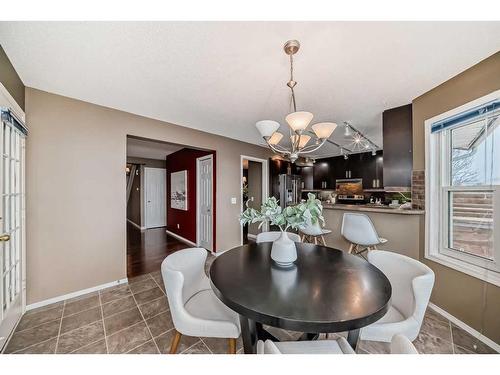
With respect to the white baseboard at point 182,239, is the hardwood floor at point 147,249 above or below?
below

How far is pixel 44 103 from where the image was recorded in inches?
81.2

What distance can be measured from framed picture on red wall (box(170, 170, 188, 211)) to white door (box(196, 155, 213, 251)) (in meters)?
0.65

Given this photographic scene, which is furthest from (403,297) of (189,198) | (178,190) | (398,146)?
(178,190)

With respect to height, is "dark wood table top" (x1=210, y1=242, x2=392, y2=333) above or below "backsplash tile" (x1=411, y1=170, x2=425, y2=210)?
below

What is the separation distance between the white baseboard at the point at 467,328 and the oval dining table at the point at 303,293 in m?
1.29

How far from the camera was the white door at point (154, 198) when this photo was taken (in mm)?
6168

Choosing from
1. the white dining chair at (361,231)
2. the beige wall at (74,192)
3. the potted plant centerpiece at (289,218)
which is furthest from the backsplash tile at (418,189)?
the beige wall at (74,192)

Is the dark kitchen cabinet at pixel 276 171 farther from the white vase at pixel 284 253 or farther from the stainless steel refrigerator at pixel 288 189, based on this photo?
the white vase at pixel 284 253

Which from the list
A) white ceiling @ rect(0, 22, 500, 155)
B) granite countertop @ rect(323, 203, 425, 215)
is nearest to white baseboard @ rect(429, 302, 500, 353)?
granite countertop @ rect(323, 203, 425, 215)

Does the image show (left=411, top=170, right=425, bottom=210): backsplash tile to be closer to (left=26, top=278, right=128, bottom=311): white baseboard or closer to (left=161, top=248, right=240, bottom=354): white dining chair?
(left=161, top=248, right=240, bottom=354): white dining chair

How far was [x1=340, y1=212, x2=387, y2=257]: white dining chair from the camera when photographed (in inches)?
91.7

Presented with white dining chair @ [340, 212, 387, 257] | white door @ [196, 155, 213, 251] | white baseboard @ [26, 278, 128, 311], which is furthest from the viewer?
white door @ [196, 155, 213, 251]

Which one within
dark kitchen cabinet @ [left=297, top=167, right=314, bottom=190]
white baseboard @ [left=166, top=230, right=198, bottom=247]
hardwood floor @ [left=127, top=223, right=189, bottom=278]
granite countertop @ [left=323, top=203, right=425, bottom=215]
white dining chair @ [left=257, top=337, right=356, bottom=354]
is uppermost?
dark kitchen cabinet @ [left=297, top=167, right=314, bottom=190]
